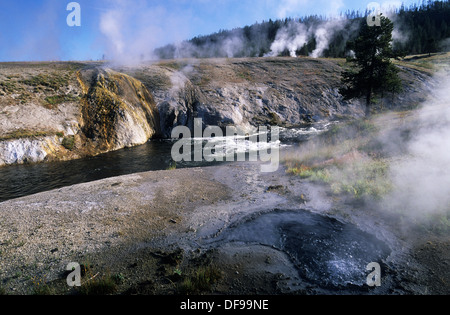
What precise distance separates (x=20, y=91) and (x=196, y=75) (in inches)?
1075

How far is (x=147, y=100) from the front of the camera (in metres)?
34.5

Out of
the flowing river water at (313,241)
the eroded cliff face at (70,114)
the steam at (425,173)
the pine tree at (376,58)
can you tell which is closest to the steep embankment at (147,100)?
the eroded cliff face at (70,114)

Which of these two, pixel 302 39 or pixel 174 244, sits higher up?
pixel 302 39

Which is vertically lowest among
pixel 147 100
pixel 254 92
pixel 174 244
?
pixel 174 244

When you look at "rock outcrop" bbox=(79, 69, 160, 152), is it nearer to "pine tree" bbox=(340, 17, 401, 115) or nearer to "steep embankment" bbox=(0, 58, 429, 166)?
"steep embankment" bbox=(0, 58, 429, 166)

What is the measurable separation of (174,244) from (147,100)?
101 feet

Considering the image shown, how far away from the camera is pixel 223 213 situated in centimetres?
966

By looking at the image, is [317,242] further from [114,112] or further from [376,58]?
[114,112]

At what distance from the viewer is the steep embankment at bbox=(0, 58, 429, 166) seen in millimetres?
23016

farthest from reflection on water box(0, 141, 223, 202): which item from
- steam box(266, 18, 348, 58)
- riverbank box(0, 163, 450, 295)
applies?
steam box(266, 18, 348, 58)

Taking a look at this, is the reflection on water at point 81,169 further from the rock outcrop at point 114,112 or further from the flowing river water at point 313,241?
the rock outcrop at point 114,112
